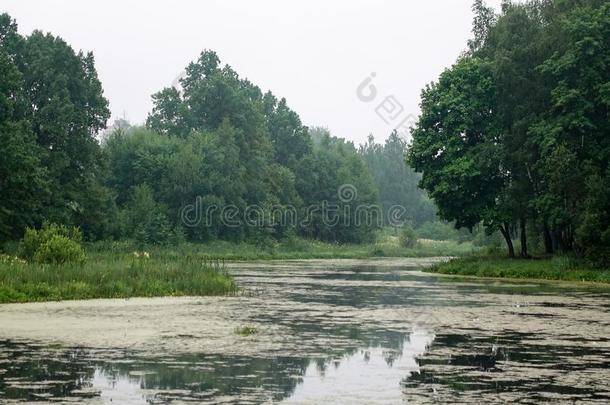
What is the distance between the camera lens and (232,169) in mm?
108875

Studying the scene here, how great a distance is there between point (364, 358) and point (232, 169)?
90888 mm

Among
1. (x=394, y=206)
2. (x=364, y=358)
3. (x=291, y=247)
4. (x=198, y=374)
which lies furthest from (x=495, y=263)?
(x=394, y=206)

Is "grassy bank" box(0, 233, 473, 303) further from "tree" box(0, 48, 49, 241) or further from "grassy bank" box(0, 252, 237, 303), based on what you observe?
"tree" box(0, 48, 49, 241)

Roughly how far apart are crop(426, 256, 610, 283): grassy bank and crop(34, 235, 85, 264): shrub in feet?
90.4

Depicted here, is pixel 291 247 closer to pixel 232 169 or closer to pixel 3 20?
pixel 232 169

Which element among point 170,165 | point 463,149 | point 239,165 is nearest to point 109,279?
point 463,149

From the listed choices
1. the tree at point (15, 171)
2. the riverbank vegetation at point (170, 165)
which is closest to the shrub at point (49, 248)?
the riverbank vegetation at point (170, 165)

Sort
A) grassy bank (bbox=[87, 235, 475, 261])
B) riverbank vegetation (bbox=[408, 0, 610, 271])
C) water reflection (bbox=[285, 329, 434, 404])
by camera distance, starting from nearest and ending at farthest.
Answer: water reflection (bbox=[285, 329, 434, 404]) → riverbank vegetation (bbox=[408, 0, 610, 271]) → grassy bank (bbox=[87, 235, 475, 261])

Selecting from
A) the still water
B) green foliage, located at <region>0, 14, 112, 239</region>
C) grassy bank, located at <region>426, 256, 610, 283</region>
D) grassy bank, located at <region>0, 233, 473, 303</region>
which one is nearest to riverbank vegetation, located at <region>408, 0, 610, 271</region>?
grassy bank, located at <region>426, 256, 610, 283</region>

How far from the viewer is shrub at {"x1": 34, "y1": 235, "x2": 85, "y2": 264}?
36.0m

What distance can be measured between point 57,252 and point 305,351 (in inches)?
775

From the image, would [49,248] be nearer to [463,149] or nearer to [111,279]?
[111,279]

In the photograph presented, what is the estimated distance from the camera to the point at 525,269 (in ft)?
173

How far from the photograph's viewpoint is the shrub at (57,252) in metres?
36.0
